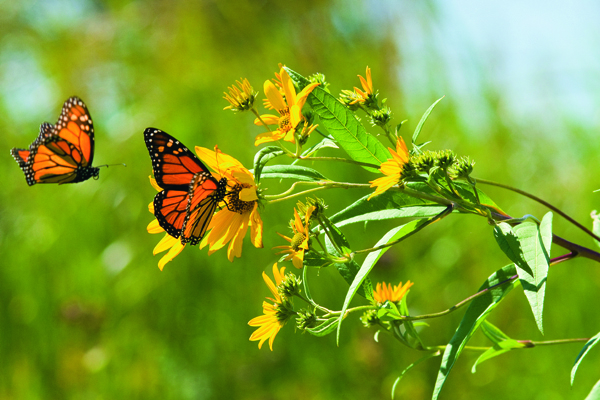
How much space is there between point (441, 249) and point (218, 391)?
1.20 meters

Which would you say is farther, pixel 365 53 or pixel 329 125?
pixel 365 53

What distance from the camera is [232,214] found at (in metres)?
0.65

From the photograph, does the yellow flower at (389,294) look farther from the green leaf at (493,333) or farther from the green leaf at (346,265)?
the green leaf at (493,333)

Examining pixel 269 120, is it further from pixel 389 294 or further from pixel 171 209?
pixel 389 294

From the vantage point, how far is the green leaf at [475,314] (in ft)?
1.87

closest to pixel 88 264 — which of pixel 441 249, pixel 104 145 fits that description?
pixel 104 145

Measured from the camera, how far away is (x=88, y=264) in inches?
92.4

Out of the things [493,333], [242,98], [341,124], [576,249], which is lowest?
[493,333]

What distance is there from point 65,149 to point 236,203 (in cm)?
53

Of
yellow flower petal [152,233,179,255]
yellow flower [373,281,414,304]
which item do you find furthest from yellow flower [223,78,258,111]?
Result: yellow flower [373,281,414,304]

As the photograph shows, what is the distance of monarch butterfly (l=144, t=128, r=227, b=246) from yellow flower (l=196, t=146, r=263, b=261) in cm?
1

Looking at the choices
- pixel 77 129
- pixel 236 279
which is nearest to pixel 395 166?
pixel 77 129

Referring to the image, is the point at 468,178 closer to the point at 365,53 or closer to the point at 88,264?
the point at 88,264

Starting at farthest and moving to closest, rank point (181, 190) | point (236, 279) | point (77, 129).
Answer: point (236, 279) < point (77, 129) < point (181, 190)
